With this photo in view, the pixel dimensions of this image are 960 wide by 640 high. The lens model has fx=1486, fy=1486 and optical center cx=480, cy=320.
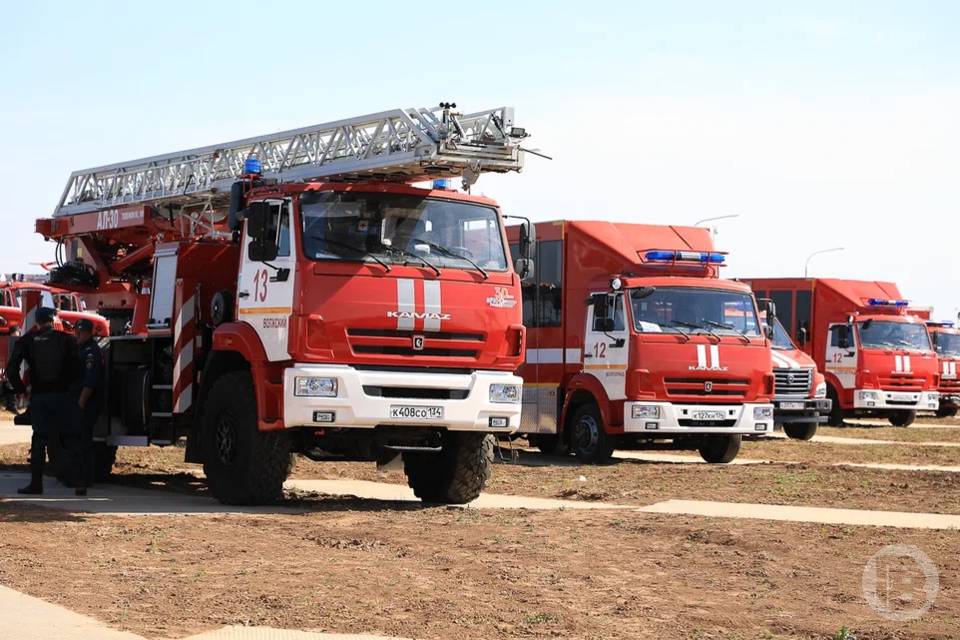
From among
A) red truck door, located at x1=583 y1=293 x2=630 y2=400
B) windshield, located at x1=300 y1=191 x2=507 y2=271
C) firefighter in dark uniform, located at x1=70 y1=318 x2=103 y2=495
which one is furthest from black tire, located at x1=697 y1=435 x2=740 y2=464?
firefighter in dark uniform, located at x1=70 y1=318 x2=103 y2=495

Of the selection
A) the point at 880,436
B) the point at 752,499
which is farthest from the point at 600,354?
the point at 880,436

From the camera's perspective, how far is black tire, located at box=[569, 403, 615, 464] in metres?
20.2

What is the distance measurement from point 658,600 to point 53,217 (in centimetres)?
1400

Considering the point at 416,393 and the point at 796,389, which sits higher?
the point at 796,389

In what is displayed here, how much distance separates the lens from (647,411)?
19.5 meters

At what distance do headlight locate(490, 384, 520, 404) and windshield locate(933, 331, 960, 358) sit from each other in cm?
2588

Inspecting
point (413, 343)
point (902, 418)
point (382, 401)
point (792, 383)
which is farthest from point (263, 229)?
point (902, 418)

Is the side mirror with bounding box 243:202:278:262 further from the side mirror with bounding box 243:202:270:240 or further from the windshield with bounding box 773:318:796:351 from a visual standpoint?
the windshield with bounding box 773:318:796:351

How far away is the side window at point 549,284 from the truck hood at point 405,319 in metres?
7.59

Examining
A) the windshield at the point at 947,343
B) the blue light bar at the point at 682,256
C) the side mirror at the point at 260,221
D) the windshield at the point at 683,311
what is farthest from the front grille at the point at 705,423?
the windshield at the point at 947,343

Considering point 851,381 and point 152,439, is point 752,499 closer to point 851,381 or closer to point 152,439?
point 152,439

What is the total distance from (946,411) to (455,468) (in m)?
27.7

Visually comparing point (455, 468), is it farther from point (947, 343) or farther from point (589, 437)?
point (947, 343)

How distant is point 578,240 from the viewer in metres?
20.8
